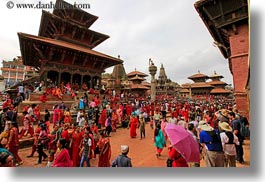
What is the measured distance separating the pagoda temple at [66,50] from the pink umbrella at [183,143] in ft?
32.9

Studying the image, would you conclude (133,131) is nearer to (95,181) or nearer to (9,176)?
(95,181)

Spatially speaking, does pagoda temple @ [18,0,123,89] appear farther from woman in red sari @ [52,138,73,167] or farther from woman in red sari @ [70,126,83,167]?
woman in red sari @ [52,138,73,167]

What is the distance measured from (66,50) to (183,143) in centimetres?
1097

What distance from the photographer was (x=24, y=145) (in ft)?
15.8

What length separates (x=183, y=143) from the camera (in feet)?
6.88

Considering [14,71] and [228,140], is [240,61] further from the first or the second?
[14,71]

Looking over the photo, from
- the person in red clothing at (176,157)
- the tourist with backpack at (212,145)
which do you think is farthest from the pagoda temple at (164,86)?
the person in red clothing at (176,157)

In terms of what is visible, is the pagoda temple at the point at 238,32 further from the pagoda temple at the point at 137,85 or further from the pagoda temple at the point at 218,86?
the pagoda temple at the point at 218,86

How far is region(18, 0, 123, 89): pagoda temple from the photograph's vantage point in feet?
33.5

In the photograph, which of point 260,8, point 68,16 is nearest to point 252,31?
point 260,8

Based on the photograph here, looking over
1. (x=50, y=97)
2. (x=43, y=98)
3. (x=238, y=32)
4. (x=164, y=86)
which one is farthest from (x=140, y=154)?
(x=164, y=86)

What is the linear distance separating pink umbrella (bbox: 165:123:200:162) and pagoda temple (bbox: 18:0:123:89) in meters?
10.0

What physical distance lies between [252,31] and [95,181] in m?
5.01

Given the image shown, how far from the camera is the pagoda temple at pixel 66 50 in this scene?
10203 millimetres
